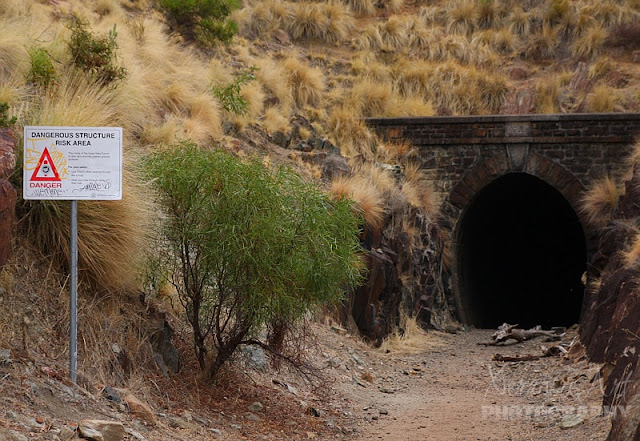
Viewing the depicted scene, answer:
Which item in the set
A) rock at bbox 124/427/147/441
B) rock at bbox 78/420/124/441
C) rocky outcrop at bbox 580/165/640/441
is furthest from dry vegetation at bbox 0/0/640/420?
rocky outcrop at bbox 580/165/640/441

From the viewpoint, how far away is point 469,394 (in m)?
9.62

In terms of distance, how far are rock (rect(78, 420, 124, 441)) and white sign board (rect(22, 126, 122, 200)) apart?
1687 millimetres

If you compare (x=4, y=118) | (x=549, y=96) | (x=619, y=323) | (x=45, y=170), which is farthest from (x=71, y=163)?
(x=549, y=96)

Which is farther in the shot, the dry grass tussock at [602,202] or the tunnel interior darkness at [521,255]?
the tunnel interior darkness at [521,255]

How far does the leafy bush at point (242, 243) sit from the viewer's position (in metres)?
7.16

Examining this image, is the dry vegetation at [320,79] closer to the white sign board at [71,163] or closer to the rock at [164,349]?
the rock at [164,349]

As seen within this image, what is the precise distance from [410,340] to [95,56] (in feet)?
20.2

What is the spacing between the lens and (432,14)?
81.5ft

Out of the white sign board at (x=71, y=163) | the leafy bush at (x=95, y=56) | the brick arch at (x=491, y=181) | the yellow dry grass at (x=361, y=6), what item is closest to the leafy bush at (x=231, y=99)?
the leafy bush at (x=95, y=56)

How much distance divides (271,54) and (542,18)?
320 inches

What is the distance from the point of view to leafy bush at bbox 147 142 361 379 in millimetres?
7156

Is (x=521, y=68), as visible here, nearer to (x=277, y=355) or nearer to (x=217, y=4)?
(x=217, y=4)

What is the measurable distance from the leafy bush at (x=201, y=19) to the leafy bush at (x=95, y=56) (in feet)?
23.0


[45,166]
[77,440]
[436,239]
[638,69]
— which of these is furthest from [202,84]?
[638,69]
